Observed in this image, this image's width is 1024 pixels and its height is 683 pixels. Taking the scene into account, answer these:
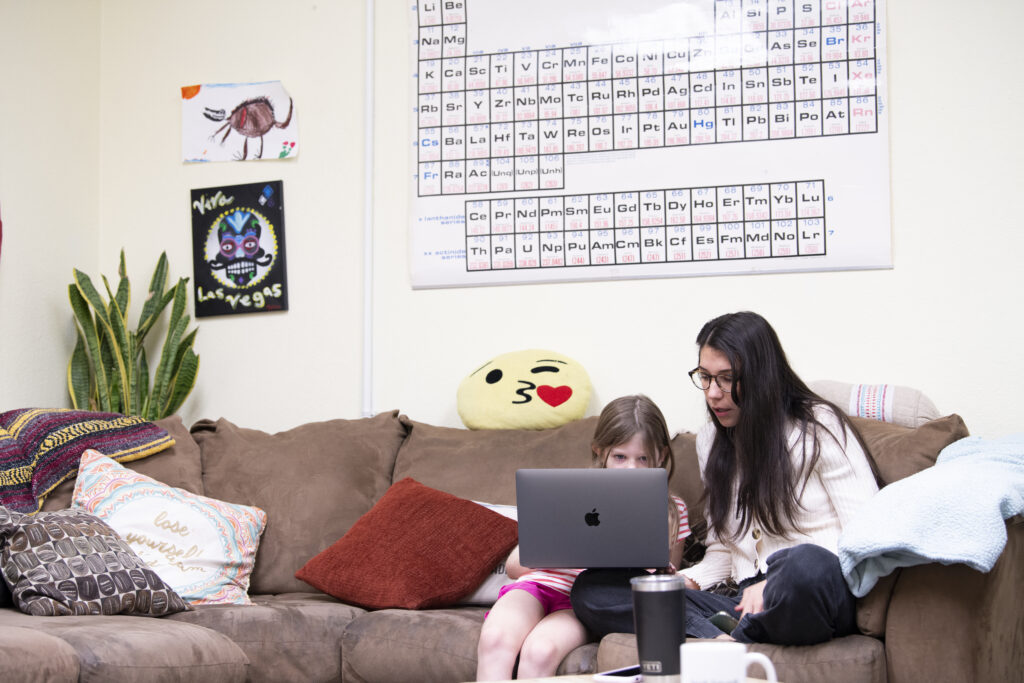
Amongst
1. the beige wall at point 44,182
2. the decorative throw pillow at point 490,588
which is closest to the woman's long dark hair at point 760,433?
the decorative throw pillow at point 490,588

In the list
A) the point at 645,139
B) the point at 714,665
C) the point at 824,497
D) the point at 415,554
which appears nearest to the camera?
the point at 714,665

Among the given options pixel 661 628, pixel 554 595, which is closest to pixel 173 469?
pixel 554 595

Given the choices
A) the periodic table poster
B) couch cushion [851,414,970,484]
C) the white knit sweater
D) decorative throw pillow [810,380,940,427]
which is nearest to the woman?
the white knit sweater

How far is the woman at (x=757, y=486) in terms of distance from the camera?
186 centimetres

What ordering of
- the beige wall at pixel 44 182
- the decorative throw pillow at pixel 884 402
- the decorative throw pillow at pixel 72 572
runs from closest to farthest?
1. the decorative throw pillow at pixel 72 572
2. the decorative throw pillow at pixel 884 402
3. the beige wall at pixel 44 182

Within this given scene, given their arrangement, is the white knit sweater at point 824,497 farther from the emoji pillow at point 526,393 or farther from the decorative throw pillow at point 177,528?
the decorative throw pillow at point 177,528

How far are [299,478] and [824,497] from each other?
4.59 ft

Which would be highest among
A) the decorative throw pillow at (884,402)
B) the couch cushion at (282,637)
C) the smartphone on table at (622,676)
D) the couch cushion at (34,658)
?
the decorative throw pillow at (884,402)

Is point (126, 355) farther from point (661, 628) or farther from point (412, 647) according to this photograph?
point (661, 628)

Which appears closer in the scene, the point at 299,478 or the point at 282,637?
the point at 282,637

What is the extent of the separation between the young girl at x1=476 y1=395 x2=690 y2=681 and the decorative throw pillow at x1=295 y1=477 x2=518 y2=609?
108mm

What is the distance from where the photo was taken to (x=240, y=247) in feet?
10.6

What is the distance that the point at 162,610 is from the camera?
86.7 inches

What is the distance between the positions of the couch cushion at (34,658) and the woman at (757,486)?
36.1 inches
